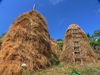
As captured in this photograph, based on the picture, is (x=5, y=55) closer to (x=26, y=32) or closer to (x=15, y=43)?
(x=15, y=43)

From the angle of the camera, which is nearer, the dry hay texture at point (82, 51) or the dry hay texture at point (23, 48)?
the dry hay texture at point (23, 48)

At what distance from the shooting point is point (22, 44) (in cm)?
327

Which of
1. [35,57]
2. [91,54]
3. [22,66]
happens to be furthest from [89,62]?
[22,66]

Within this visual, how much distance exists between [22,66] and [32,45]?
3.56 feet

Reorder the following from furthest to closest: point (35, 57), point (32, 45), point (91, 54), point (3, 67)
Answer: point (91, 54) → point (32, 45) → point (35, 57) → point (3, 67)

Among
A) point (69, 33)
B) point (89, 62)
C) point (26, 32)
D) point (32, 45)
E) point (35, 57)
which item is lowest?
point (89, 62)

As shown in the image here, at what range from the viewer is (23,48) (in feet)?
10.5

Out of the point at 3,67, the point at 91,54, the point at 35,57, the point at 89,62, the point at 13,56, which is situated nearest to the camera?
the point at 3,67

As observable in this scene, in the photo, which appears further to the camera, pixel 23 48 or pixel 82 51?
pixel 82 51

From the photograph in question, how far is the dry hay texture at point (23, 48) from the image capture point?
271 cm

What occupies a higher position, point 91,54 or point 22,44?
point 22,44

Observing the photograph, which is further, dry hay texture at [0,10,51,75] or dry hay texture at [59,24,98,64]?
dry hay texture at [59,24,98,64]

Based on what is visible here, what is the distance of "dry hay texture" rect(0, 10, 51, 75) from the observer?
107 inches

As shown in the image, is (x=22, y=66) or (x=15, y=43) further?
(x=15, y=43)
